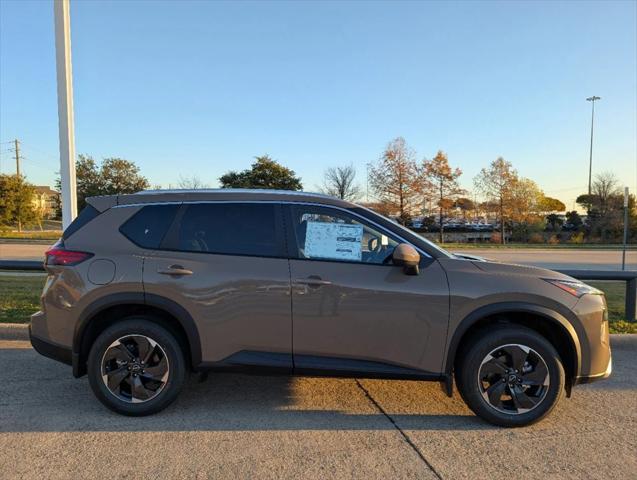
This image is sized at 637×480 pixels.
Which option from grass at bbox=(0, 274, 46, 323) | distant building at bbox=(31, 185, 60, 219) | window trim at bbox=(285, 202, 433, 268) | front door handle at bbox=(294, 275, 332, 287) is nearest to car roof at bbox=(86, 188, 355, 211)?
window trim at bbox=(285, 202, 433, 268)

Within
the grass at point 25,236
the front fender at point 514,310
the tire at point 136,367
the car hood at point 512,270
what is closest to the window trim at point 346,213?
the car hood at point 512,270

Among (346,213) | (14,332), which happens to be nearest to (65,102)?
(14,332)

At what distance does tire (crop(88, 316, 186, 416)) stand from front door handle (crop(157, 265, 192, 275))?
44cm

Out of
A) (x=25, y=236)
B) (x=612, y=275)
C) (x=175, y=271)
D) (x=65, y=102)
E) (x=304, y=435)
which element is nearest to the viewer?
(x=304, y=435)

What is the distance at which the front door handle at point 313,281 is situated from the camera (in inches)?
144

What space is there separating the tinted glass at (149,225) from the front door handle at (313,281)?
1217 millimetres

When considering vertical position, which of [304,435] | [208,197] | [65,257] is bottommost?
[304,435]

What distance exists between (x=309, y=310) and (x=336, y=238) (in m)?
0.62

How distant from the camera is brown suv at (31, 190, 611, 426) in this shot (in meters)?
3.65

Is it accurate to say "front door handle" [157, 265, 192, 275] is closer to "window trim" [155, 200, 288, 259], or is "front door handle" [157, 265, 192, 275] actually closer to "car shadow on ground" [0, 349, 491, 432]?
"window trim" [155, 200, 288, 259]

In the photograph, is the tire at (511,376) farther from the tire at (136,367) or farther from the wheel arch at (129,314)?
the tire at (136,367)

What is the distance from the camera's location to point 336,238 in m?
3.83

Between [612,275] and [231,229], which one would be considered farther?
[612,275]

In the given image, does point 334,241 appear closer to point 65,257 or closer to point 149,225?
point 149,225
